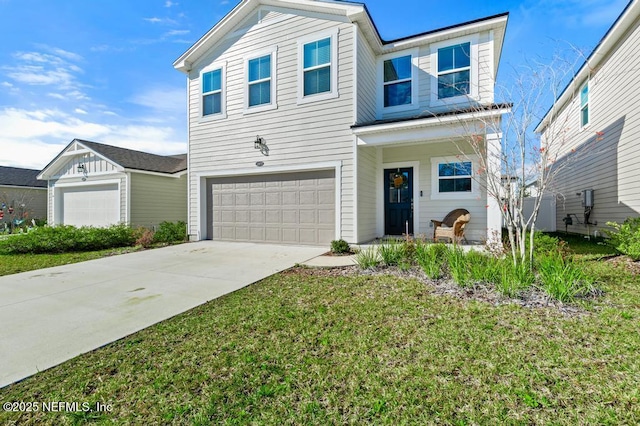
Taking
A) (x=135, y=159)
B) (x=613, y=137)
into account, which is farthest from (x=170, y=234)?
(x=613, y=137)

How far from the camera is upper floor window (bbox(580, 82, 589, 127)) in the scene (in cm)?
942

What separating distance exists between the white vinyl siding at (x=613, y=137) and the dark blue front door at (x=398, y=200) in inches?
147

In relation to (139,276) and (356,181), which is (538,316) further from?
(139,276)

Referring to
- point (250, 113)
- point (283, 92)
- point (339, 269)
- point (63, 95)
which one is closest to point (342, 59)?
point (283, 92)

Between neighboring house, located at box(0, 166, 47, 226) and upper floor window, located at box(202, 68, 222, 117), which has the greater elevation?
upper floor window, located at box(202, 68, 222, 117)

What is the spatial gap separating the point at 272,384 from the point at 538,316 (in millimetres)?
2872

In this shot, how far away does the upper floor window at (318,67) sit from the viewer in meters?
7.84

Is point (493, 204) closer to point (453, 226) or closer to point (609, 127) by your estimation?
point (453, 226)

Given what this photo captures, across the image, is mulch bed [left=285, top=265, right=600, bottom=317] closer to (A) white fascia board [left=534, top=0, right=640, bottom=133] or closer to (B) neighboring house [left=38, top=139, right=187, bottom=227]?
(A) white fascia board [left=534, top=0, right=640, bottom=133]

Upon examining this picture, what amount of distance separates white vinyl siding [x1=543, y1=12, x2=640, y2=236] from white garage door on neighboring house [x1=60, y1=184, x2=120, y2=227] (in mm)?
15532

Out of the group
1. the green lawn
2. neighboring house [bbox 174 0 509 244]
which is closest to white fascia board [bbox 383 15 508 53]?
neighboring house [bbox 174 0 509 244]

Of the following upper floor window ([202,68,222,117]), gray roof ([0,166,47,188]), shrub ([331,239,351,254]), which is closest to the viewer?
shrub ([331,239,351,254])

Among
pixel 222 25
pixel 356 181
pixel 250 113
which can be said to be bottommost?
pixel 356 181

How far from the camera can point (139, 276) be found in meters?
5.28
